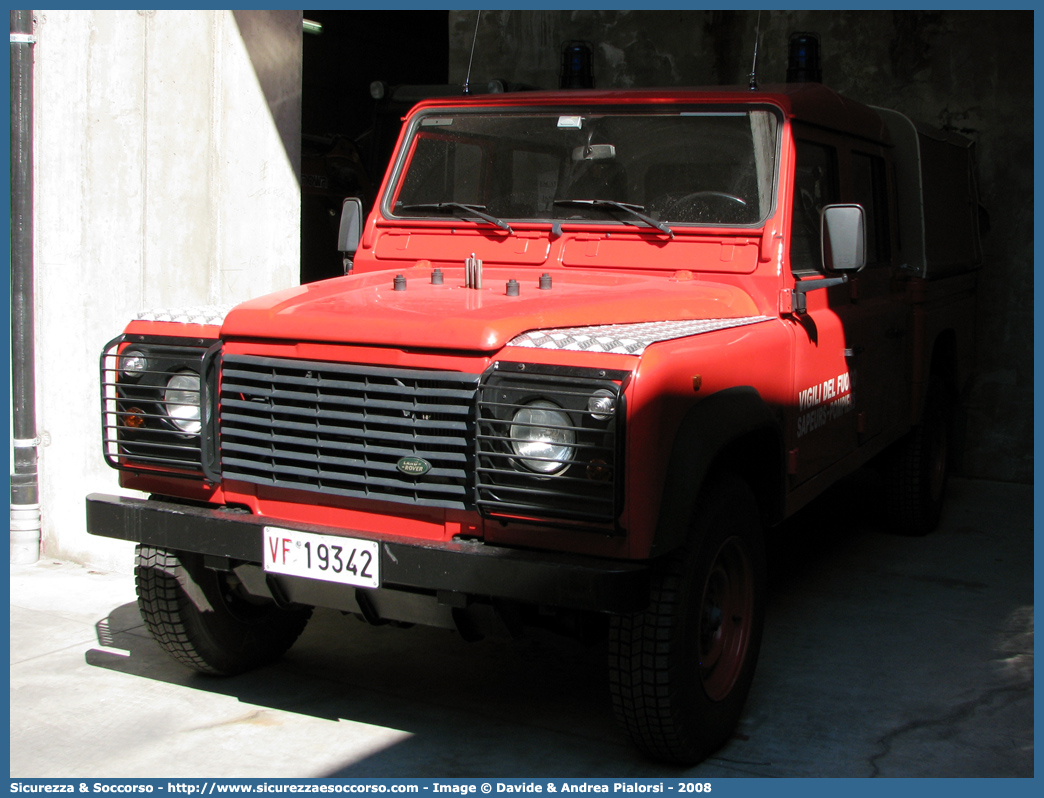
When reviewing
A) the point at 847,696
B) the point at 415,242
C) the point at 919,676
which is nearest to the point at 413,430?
the point at 415,242

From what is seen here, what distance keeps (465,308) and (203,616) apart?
153cm

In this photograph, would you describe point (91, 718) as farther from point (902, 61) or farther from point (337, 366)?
point (902, 61)

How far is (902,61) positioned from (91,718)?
22.5 ft

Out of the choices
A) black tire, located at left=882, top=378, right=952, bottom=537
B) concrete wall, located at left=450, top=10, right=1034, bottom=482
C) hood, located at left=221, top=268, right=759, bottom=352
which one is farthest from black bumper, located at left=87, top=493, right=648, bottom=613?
concrete wall, located at left=450, top=10, right=1034, bottom=482

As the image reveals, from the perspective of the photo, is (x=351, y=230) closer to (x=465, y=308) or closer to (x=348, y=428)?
(x=465, y=308)

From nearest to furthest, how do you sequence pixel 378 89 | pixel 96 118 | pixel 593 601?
pixel 593 601
pixel 96 118
pixel 378 89

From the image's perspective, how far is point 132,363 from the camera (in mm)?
3518

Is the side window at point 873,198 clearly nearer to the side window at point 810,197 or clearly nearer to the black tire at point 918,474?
the side window at point 810,197

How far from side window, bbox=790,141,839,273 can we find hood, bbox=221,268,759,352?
14.9 inches

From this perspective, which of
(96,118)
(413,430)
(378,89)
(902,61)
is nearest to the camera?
(413,430)

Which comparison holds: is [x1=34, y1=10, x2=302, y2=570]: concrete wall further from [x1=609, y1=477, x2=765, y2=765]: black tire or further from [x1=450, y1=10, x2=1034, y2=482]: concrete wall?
[x1=450, y1=10, x2=1034, y2=482]: concrete wall

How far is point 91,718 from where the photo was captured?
374 cm

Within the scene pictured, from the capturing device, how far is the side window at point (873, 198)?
4871 millimetres

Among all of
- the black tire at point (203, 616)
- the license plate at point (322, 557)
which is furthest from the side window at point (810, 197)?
the black tire at point (203, 616)
